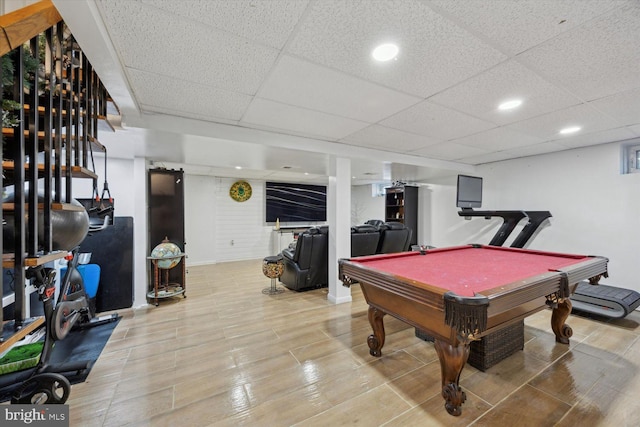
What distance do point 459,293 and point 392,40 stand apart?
1.50 m

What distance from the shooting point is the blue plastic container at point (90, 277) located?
9.64 ft

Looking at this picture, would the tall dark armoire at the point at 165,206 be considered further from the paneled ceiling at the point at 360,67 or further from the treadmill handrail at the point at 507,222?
the treadmill handrail at the point at 507,222

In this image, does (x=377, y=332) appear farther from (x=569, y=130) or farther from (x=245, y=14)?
(x=569, y=130)

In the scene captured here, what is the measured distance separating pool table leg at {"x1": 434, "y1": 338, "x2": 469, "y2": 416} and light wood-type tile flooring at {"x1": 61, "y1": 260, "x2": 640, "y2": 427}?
0.25 ft

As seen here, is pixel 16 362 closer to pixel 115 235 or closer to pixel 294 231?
pixel 115 235

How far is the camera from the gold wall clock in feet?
21.5

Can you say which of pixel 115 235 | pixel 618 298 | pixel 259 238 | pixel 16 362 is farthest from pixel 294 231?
pixel 618 298

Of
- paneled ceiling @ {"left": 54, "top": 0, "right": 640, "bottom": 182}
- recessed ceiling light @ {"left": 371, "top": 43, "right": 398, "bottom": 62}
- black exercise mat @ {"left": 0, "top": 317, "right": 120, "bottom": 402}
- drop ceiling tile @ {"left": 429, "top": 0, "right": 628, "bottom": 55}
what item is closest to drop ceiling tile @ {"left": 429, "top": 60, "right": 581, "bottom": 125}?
paneled ceiling @ {"left": 54, "top": 0, "right": 640, "bottom": 182}

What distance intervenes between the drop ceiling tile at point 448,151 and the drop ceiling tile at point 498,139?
152 mm

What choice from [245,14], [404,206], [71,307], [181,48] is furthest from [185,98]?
[404,206]

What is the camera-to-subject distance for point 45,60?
5.07ft

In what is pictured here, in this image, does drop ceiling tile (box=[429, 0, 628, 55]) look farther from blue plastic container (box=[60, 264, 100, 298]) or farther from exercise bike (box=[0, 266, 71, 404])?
blue plastic container (box=[60, 264, 100, 298])

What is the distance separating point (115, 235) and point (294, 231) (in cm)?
421

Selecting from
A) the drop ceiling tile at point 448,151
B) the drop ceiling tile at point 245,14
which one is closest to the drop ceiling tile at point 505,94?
the drop ceiling tile at point 448,151
